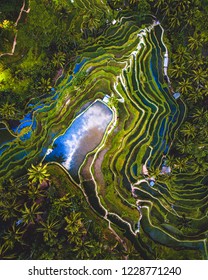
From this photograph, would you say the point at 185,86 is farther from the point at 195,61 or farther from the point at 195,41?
the point at 195,41

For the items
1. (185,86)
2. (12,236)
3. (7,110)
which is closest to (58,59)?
(7,110)

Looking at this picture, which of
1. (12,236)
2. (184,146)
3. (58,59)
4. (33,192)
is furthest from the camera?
(184,146)

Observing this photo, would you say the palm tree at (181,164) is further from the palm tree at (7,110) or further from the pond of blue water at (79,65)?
the palm tree at (7,110)

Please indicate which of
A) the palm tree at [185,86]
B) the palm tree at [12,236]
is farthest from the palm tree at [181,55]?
the palm tree at [12,236]

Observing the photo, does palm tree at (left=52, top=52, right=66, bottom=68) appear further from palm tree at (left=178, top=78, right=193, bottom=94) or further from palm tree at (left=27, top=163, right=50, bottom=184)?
palm tree at (left=178, top=78, right=193, bottom=94)

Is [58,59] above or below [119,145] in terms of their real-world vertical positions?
above

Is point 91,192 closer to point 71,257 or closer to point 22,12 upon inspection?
point 71,257

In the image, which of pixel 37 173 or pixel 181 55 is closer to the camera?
pixel 37 173
